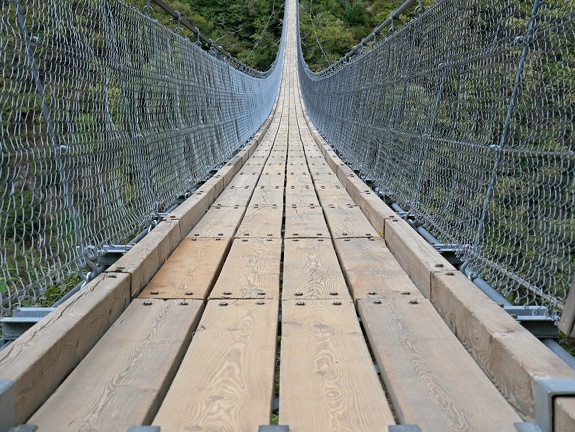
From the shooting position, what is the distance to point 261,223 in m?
3.13

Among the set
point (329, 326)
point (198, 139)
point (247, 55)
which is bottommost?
point (329, 326)

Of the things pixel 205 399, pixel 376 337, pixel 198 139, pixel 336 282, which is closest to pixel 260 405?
pixel 205 399

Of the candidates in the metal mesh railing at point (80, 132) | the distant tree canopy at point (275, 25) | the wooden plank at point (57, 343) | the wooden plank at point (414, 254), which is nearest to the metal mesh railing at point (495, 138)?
the wooden plank at point (414, 254)

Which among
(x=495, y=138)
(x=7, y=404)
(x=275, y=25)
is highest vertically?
(x=275, y=25)

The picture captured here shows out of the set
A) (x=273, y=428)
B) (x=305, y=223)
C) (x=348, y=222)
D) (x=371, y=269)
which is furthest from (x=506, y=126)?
(x=305, y=223)

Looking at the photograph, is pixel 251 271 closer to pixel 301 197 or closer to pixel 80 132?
pixel 80 132

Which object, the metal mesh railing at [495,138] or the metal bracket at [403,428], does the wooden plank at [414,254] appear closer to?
the metal mesh railing at [495,138]

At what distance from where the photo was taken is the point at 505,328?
1403mm

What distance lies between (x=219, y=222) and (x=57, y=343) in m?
1.76

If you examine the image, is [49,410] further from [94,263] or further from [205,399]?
[94,263]

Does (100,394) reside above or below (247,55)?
below

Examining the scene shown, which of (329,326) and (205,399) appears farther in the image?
(329,326)

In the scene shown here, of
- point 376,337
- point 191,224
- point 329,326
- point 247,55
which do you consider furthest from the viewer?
point 247,55

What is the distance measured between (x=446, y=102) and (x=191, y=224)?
119 cm
